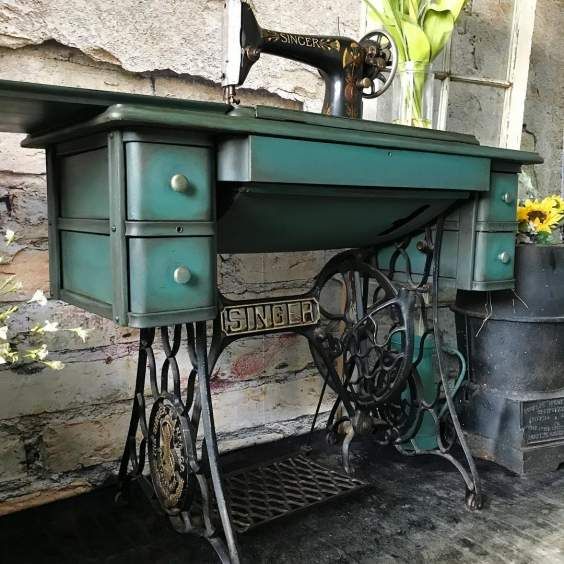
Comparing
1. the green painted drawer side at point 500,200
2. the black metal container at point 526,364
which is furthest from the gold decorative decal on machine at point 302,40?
the black metal container at point 526,364

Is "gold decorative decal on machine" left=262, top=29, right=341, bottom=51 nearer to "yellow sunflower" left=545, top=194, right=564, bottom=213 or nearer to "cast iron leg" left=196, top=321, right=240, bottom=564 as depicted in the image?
"cast iron leg" left=196, top=321, right=240, bottom=564

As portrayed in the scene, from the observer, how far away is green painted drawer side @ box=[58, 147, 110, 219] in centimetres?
113

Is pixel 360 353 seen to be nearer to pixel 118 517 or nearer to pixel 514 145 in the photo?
pixel 118 517

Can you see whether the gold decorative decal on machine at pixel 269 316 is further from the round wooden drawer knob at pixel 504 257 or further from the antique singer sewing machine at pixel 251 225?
the round wooden drawer knob at pixel 504 257

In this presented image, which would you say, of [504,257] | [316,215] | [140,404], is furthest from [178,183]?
[504,257]

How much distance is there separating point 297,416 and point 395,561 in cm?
86

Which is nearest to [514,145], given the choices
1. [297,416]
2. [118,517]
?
[297,416]

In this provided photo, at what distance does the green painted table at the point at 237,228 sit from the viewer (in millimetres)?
1025

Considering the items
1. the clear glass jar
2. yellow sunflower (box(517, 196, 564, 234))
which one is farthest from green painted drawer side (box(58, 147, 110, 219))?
→ yellow sunflower (box(517, 196, 564, 234))

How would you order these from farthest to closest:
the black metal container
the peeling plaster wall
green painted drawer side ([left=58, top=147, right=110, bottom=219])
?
the black metal container, the peeling plaster wall, green painted drawer side ([left=58, top=147, right=110, bottom=219])

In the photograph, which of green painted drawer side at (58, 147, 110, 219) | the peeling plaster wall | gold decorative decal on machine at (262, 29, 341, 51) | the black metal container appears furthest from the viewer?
the black metal container

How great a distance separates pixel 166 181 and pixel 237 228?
0.33m

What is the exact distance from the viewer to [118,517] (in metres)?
1.55

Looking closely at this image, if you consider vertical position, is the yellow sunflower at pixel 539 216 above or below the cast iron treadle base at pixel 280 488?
above
